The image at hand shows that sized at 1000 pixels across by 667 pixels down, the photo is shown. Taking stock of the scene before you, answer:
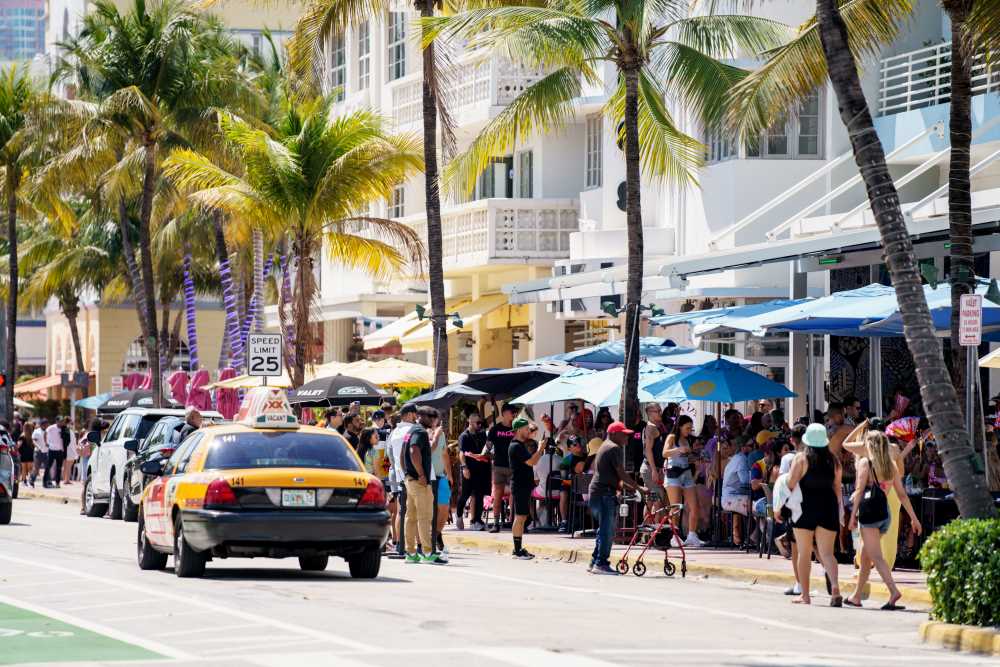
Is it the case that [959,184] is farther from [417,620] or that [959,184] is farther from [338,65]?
[338,65]

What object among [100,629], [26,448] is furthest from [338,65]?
[100,629]

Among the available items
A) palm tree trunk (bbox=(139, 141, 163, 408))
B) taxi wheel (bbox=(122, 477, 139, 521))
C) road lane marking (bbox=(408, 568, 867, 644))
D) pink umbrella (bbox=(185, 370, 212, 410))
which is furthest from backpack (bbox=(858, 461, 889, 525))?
pink umbrella (bbox=(185, 370, 212, 410))

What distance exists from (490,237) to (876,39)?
17602 millimetres

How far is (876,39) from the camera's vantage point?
19812mm

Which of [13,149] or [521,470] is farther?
[13,149]

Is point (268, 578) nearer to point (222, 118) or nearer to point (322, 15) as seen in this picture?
point (322, 15)

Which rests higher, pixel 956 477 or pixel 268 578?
pixel 956 477

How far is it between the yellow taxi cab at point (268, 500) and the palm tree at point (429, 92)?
11645mm

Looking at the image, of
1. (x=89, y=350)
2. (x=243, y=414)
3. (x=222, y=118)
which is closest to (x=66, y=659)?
(x=243, y=414)

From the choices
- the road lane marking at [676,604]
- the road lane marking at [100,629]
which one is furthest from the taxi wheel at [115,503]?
the road lane marking at [100,629]

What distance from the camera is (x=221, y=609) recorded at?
13906 mm

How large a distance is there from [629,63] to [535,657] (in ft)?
44.2

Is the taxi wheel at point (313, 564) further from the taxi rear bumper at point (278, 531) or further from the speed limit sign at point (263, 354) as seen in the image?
the speed limit sign at point (263, 354)

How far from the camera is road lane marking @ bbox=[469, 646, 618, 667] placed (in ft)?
36.1
